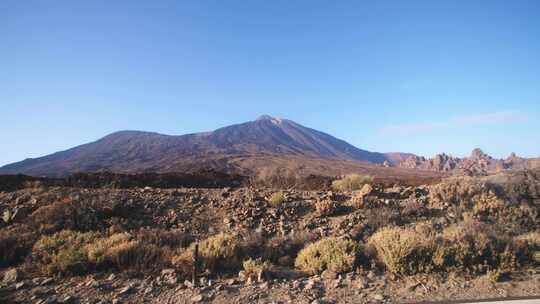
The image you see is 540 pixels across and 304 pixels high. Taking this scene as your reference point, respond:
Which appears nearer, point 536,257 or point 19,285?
point 19,285

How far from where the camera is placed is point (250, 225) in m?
8.78

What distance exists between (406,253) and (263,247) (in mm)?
3049

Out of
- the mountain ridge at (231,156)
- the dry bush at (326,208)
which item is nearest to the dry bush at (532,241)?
the dry bush at (326,208)

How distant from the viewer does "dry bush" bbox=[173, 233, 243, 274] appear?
6.07m

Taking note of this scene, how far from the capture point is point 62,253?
20.2 feet

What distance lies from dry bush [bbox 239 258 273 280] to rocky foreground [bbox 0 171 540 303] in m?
0.03

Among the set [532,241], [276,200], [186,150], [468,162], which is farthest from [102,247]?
[468,162]

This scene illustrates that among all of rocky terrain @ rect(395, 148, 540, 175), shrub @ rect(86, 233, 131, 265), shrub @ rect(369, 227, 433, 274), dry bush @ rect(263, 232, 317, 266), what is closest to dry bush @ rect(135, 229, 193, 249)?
shrub @ rect(86, 233, 131, 265)

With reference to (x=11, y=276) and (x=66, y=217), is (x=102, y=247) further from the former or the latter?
(x=66, y=217)

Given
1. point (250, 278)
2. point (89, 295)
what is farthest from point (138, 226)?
point (250, 278)

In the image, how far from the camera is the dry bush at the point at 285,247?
670cm

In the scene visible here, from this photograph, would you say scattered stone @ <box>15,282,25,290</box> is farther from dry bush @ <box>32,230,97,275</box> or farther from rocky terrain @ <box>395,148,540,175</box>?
rocky terrain @ <box>395,148,540,175</box>

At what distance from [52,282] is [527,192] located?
14.5 meters

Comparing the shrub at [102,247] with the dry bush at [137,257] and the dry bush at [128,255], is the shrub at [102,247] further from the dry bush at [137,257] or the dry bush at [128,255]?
the dry bush at [137,257]
